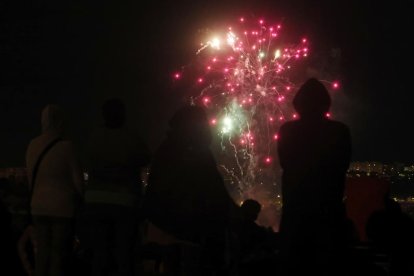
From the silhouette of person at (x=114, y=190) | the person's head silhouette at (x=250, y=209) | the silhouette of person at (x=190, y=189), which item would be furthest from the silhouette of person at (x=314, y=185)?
the person's head silhouette at (x=250, y=209)

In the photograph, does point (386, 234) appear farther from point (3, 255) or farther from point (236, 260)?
point (3, 255)

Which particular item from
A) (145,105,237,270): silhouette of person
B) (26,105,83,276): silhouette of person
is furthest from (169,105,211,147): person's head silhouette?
(26,105,83,276): silhouette of person

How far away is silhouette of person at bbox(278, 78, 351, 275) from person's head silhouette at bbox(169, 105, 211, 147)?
80cm

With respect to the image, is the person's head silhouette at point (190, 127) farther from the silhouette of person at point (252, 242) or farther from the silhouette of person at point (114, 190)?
the silhouette of person at point (252, 242)

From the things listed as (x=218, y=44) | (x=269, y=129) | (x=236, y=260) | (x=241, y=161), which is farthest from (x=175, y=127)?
(x=241, y=161)

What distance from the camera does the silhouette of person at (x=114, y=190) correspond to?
7.30m

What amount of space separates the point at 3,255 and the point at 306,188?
3046 mm

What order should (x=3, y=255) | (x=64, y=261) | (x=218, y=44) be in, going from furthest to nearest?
(x=218, y=44) < (x=64, y=261) < (x=3, y=255)

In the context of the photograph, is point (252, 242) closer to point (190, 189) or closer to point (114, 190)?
point (114, 190)

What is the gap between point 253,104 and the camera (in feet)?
85.5

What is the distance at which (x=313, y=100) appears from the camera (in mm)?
6180

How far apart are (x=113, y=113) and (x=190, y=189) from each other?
136 cm

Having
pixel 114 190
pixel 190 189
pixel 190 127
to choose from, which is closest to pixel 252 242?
pixel 114 190

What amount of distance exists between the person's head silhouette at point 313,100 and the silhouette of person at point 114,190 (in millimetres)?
1845
